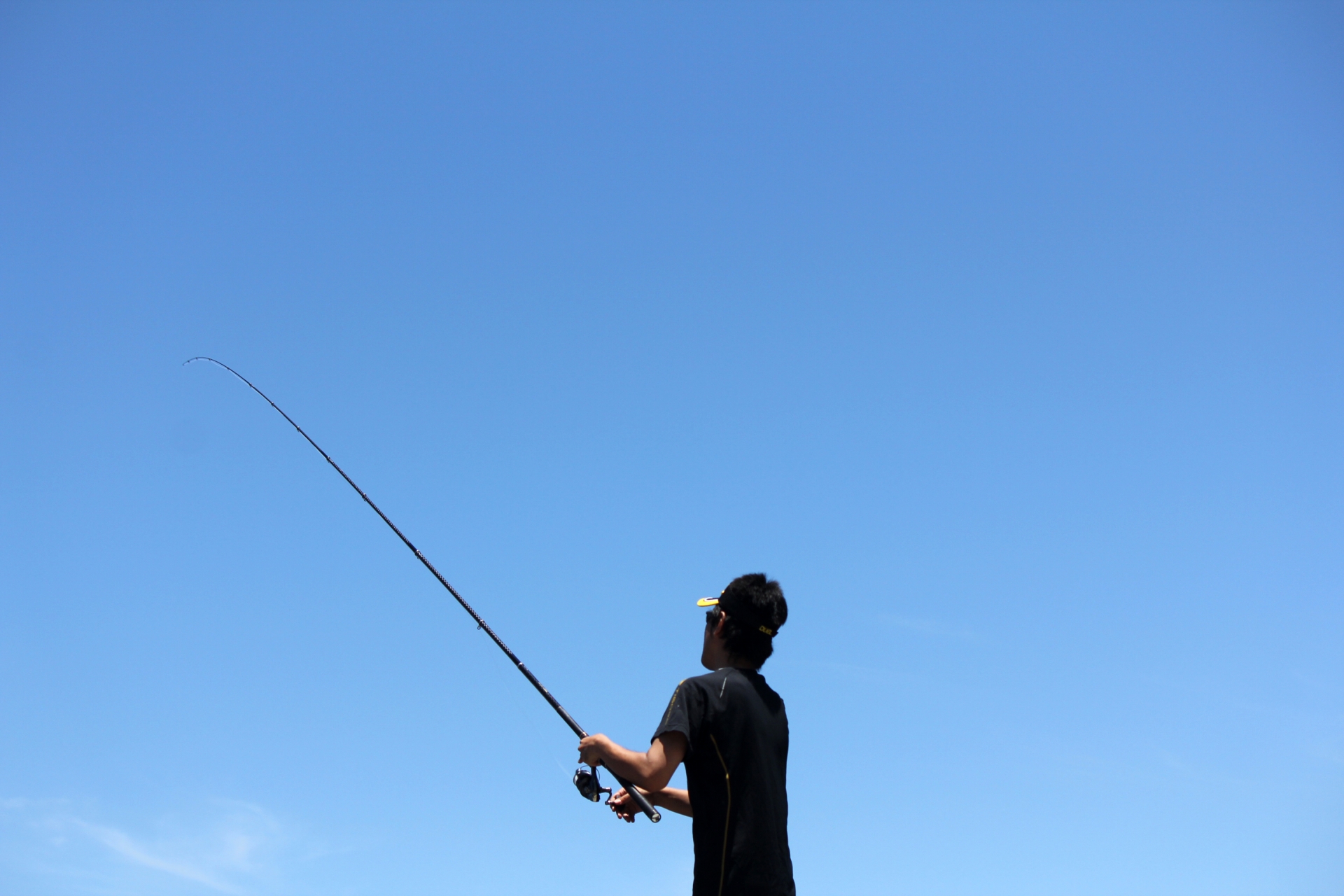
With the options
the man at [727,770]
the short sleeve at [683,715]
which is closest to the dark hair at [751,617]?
the man at [727,770]

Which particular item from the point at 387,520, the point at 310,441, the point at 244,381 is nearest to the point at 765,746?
the point at 387,520

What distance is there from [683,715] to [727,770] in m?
0.25

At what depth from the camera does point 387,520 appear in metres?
7.99

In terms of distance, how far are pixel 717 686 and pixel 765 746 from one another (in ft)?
0.93

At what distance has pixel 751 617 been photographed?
12.8 feet

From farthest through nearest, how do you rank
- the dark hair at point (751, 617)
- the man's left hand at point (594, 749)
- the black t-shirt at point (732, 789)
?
the dark hair at point (751, 617), the man's left hand at point (594, 749), the black t-shirt at point (732, 789)

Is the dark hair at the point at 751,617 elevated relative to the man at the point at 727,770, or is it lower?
elevated

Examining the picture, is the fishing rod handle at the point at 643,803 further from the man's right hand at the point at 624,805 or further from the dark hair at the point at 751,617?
the dark hair at the point at 751,617

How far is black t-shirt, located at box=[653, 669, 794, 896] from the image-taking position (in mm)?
3463

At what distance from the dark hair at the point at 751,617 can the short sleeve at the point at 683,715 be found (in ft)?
1.21

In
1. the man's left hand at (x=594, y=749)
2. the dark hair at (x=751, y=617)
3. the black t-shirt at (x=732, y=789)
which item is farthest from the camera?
the dark hair at (x=751, y=617)

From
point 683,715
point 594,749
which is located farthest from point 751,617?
point 594,749

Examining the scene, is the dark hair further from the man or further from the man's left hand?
the man's left hand

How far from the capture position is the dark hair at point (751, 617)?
154 inches
